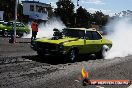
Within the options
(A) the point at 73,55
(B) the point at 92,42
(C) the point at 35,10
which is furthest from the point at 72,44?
(C) the point at 35,10

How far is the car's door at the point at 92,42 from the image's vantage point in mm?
15203

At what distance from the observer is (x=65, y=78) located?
33.6ft

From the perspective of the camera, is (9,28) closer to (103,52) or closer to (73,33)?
(103,52)

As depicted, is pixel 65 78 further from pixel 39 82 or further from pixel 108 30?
pixel 108 30

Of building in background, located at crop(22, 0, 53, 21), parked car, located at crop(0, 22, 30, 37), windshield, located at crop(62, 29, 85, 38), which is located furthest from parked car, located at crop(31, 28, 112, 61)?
building in background, located at crop(22, 0, 53, 21)

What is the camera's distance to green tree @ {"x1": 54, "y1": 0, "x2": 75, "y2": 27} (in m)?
76.8

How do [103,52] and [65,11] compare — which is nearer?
[103,52]

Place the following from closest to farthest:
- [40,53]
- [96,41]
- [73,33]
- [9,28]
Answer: [40,53] < [73,33] < [96,41] < [9,28]

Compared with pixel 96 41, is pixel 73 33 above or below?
above

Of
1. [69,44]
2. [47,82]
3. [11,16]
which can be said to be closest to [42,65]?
[69,44]

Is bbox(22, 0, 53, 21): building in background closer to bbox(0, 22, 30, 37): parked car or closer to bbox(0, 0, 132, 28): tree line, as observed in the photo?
bbox(0, 0, 132, 28): tree line

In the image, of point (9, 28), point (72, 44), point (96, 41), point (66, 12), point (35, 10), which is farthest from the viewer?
point (66, 12)

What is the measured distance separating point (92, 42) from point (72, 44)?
6.50 ft

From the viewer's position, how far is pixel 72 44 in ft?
45.6
